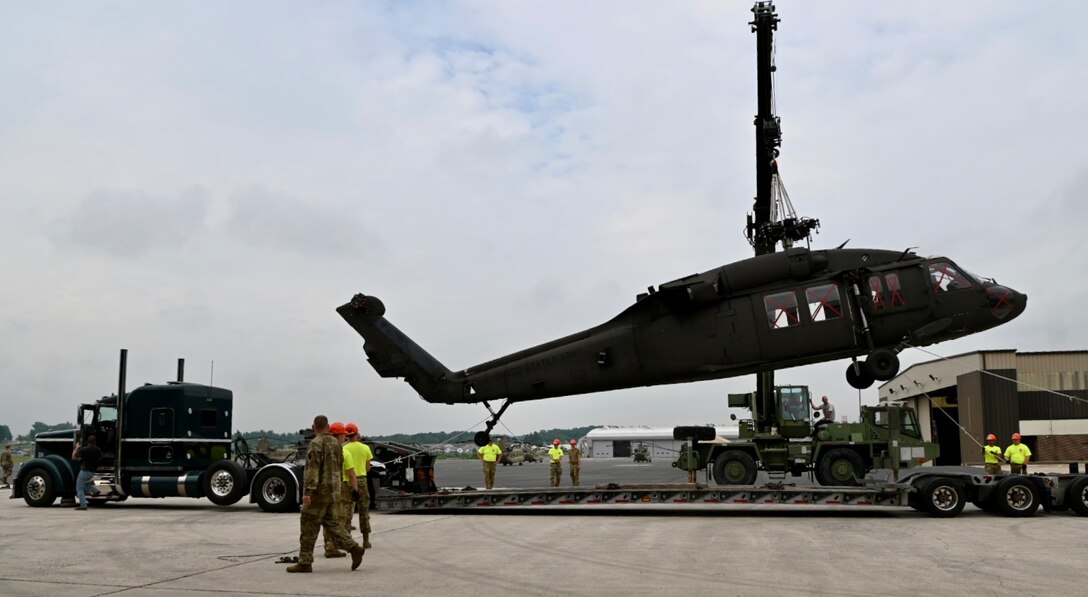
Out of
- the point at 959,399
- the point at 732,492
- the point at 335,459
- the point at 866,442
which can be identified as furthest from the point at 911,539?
the point at 959,399

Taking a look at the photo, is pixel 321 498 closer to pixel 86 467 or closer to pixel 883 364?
pixel 883 364

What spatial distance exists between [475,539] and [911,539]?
19.3 feet

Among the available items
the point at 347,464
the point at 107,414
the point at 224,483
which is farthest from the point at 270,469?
the point at 347,464

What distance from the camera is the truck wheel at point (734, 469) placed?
786 inches

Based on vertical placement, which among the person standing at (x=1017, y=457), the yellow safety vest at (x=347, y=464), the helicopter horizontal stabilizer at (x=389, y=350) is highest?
the helicopter horizontal stabilizer at (x=389, y=350)

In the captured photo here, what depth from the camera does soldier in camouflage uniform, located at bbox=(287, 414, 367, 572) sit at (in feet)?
30.2

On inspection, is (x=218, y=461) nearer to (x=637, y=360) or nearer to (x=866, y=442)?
(x=637, y=360)

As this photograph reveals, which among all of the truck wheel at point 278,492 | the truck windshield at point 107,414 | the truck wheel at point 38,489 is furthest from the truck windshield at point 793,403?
the truck wheel at point 38,489

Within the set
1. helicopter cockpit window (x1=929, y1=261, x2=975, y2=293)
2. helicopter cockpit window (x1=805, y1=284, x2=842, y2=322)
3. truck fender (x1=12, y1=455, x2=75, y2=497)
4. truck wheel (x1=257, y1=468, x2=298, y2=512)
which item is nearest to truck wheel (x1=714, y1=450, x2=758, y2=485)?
helicopter cockpit window (x1=805, y1=284, x2=842, y2=322)

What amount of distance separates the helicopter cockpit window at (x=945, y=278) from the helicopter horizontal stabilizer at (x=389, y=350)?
30.6 ft

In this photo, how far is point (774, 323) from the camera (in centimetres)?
1490

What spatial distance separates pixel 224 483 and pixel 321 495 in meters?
9.44

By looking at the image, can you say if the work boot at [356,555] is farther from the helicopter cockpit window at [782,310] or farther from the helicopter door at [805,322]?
the helicopter cockpit window at [782,310]

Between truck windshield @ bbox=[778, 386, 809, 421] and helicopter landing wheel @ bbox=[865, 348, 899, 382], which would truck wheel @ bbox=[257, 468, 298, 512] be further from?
truck windshield @ bbox=[778, 386, 809, 421]
